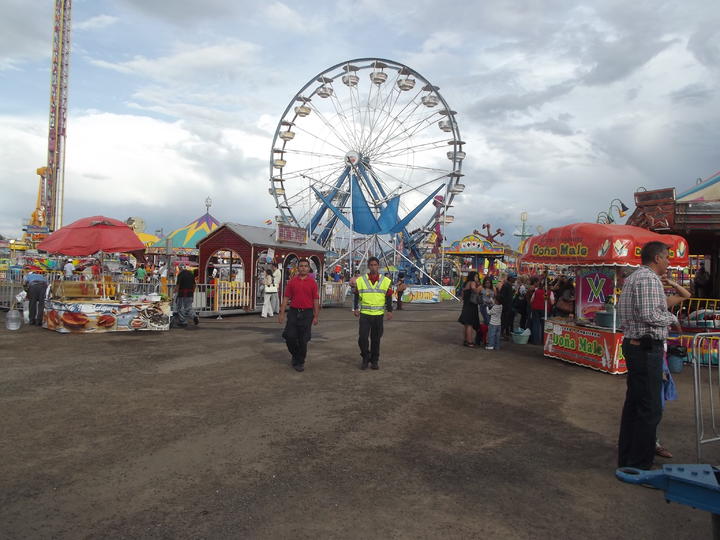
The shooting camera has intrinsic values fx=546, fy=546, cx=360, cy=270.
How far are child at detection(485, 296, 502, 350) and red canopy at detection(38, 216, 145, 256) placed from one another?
7826mm

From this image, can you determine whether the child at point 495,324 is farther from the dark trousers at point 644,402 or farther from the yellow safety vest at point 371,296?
the dark trousers at point 644,402

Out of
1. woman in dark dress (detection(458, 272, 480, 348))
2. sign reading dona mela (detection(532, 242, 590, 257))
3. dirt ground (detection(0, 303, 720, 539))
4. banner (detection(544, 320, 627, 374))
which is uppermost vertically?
sign reading dona mela (detection(532, 242, 590, 257))

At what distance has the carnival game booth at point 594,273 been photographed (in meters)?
8.67

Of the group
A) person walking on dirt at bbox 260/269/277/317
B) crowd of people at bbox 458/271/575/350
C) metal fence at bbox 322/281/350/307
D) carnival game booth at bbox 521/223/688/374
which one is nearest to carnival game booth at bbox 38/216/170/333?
person walking on dirt at bbox 260/269/277/317

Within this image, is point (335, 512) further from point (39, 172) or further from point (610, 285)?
point (39, 172)

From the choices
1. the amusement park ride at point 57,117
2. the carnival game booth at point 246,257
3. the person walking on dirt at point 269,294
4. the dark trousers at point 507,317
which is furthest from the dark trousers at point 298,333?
the amusement park ride at point 57,117

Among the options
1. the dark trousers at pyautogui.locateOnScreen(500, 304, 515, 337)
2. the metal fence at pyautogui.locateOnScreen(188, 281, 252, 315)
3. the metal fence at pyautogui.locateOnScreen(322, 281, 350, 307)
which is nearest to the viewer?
the dark trousers at pyautogui.locateOnScreen(500, 304, 515, 337)

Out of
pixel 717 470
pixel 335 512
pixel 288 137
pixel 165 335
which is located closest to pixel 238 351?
pixel 165 335

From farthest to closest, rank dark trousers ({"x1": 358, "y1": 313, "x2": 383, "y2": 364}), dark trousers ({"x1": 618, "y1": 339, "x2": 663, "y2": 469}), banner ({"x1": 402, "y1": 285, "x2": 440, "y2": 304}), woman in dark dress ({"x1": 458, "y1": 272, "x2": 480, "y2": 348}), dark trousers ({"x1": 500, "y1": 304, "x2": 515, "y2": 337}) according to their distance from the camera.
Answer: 1. banner ({"x1": 402, "y1": 285, "x2": 440, "y2": 304})
2. dark trousers ({"x1": 500, "y1": 304, "x2": 515, "y2": 337})
3. woman in dark dress ({"x1": 458, "y1": 272, "x2": 480, "y2": 348})
4. dark trousers ({"x1": 358, "y1": 313, "x2": 383, "y2": 364})
5. dark trousers ({"x1": 618, "y1": 339, "x2": 663, "y2": 469})

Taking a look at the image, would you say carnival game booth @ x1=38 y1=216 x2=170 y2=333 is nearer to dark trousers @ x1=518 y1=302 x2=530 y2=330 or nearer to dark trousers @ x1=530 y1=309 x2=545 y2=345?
dark trousers @ x1=530 y1=309 x2=545 y2=345

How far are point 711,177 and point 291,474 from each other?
13627 mm

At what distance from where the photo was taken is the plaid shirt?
4.14 meters

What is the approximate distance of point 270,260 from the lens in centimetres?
1792

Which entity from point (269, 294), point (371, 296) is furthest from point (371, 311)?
point (269, 294)
